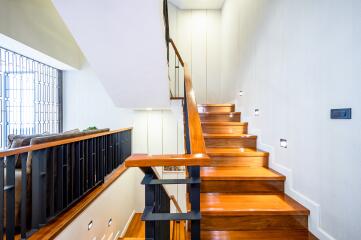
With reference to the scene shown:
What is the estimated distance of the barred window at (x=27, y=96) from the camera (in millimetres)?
3873

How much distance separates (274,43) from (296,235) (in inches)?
77.5

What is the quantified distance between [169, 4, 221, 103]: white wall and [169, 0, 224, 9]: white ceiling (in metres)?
0.10

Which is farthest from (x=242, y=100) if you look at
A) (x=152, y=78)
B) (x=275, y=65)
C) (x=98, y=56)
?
(x=98, y=56)

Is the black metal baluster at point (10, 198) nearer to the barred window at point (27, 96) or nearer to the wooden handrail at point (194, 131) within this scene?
the wooden handrail at point (194, 131)

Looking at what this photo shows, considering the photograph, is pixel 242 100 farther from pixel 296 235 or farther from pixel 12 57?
pixel 12 57

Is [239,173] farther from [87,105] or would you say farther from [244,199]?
[87,105]

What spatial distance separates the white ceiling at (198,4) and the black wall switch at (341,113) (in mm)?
4506

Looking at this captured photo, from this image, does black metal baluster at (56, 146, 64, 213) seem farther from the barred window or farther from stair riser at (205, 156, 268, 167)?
the barred window

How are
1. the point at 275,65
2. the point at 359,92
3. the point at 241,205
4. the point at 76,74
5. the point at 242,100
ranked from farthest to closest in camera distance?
the point at 76,74 < the point at 242,100 < the point at 275,65 < the point at 241,205 < the point at 359,92

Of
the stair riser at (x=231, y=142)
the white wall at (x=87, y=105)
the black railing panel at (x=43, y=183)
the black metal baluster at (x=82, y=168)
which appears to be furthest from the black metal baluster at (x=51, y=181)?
the white wall at (x=87, y=105)

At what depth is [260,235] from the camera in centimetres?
164

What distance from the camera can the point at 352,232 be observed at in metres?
1.32

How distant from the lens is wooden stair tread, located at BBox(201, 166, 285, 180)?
201cm

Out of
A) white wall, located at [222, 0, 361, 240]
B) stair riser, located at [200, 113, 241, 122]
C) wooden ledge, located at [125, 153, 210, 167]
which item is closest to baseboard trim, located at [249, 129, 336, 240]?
white wall, located at [222, 0, 361, 240]
